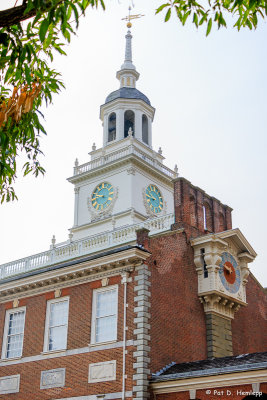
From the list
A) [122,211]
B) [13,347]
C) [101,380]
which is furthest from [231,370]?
[122,211]

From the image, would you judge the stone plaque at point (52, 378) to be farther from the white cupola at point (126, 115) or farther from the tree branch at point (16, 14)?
the white cupola at point (126, 115)

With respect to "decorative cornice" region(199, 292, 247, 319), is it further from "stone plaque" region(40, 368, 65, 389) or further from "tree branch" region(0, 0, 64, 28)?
"tree branch" region(0, 0, 64, 28)

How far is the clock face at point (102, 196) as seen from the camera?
4188cm

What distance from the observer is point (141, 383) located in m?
20.1

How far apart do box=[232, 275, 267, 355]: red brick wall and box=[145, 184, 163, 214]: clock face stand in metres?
14.0

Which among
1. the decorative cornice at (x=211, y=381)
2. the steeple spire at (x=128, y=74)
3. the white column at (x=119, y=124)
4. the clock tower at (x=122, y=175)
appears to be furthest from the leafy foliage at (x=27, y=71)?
the steeple spire at (x=128, y=74)

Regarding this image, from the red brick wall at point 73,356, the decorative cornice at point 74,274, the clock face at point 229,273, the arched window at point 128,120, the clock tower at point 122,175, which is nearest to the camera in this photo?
the red brick wall at point 73,356

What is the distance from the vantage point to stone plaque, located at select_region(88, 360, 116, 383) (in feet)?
69.1

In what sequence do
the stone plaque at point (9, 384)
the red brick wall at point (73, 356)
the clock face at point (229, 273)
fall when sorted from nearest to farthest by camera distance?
the red brick wall at point (73, 356)
the stone plaque at point (9, 384)
the clock face at point (229, 273)

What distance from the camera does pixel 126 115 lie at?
156 ft

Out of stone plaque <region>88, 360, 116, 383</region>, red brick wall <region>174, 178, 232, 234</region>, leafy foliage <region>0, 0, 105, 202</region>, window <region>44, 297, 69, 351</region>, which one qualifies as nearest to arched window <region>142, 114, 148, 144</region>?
red brick wall <region>174, 178, 232, 234</region>

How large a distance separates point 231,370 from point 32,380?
9.25 meters

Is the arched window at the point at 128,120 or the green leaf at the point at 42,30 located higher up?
the arched window at the point at 128,120

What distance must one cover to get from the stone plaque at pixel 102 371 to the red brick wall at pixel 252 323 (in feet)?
22.9
